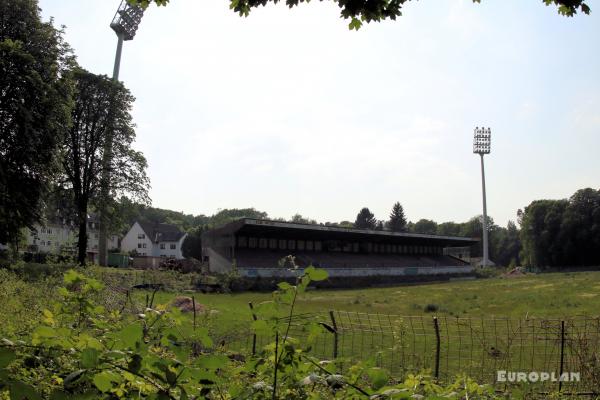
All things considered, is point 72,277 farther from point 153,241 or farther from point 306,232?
point 153,241

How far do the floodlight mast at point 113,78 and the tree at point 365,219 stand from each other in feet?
269

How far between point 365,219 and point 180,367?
130 m

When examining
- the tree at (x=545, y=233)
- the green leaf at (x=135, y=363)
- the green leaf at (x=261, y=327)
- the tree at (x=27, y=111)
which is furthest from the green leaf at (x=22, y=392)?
the tree at (x=545, y=233)

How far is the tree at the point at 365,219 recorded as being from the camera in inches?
5118

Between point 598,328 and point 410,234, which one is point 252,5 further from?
point 410,234

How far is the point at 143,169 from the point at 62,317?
146 ft

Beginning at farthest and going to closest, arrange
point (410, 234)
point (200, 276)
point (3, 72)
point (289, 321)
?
point (410, 234) → point (200, 276) → point (3, 72) → point (289, 321)

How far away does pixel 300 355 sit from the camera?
207cm

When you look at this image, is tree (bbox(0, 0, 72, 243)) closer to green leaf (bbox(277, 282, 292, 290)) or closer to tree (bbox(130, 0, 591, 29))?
tree (bbox(130, 0, 591, 29))

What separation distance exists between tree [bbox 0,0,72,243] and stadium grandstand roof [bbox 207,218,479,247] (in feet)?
79.0

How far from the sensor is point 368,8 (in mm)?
3836

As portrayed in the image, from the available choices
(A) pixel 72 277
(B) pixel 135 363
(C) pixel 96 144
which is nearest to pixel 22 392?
(B) pixel 135 363

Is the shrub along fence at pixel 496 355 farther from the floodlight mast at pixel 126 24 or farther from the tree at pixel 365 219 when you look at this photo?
the tree at pixel 365 219

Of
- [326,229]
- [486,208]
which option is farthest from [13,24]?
[486,208]
